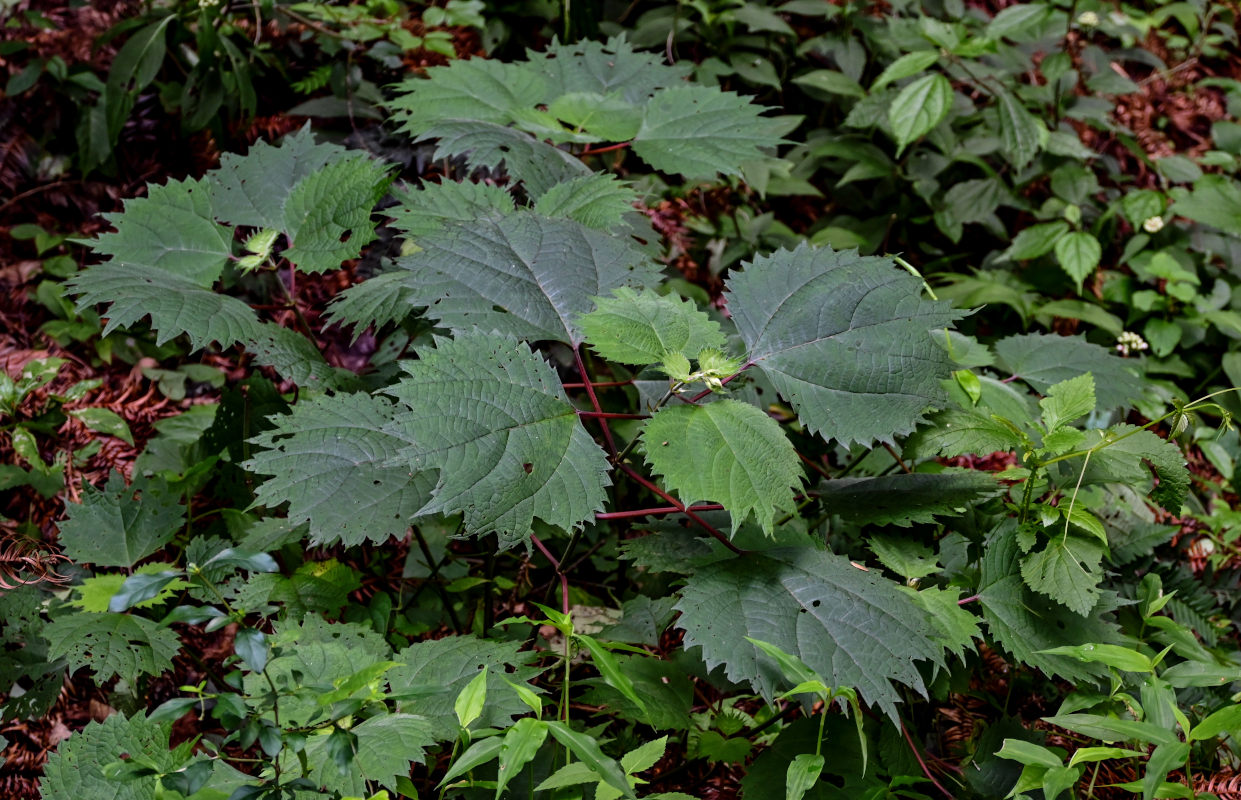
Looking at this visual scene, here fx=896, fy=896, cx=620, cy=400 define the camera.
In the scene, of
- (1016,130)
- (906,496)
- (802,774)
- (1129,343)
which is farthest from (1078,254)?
(802,774)

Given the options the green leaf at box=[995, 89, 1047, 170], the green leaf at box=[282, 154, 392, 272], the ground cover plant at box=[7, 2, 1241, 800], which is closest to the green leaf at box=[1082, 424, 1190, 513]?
the ground cover plant at box=[7, 2, 1241, 800]

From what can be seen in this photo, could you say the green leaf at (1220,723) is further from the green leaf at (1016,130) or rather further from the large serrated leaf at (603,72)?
the green leaf at (1016,130)

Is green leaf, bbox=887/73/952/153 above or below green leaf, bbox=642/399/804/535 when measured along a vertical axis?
below

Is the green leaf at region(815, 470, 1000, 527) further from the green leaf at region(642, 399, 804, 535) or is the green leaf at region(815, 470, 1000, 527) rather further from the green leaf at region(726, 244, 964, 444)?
the green leaf at region(642, 399, 804, 535)

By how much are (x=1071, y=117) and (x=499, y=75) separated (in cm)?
241

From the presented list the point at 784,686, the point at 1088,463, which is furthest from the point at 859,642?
the point at 1088,463

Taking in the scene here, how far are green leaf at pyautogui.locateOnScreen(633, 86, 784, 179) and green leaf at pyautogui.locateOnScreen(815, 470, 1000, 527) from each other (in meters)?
0.76

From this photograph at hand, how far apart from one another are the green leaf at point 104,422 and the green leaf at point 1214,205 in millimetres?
3525

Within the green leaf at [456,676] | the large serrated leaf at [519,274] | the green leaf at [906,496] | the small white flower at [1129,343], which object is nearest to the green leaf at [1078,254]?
the small white flower at [1129,343]

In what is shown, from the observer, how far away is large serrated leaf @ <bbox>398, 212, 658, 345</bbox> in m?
1.54

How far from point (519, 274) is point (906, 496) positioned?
79 cm

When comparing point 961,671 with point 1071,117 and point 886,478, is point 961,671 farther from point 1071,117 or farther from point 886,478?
point 1071,117

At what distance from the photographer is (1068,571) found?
1.50 m

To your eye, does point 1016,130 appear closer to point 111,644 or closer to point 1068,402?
point 1068,402
